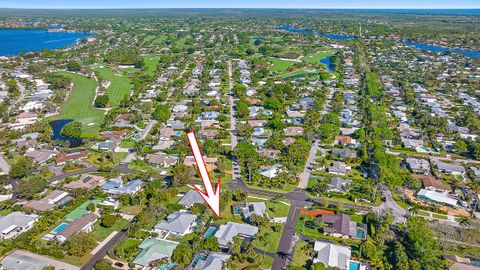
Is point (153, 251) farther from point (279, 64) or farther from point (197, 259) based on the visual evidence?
point (279, 64)

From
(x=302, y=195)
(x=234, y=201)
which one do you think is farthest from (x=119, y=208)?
(x=302, y=195)

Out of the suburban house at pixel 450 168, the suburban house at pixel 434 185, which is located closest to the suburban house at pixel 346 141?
the suburban house at pixel 450 168

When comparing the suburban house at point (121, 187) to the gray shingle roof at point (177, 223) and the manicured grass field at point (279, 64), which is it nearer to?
the gray shingle roof at point (177, 223)

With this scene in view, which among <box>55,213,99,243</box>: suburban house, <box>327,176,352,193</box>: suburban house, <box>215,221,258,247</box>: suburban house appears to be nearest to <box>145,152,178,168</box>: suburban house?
<box>55,213,99,243</box>: suburban house

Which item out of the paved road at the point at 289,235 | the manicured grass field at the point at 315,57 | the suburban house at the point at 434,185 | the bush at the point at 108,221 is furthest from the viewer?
the manicured grass field at the point at 315,57

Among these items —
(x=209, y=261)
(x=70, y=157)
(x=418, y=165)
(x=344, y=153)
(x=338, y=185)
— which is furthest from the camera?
(x=344, y=153)

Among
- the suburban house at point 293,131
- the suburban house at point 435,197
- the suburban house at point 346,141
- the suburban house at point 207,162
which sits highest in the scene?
the suburban house at point 293,131

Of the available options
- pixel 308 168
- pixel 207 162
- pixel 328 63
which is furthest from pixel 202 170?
pixel 328 63

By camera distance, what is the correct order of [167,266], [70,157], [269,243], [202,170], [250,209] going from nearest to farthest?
[202,170] → [167,266] → [269,243] → [250,209] → [70,157]
